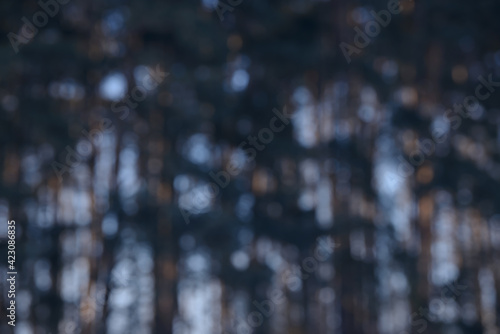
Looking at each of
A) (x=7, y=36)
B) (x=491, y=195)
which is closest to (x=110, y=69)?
(x=7, y=36)

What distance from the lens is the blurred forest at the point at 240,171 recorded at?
595 centimetres

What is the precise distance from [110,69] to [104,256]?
1.62m

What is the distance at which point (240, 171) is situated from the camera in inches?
262

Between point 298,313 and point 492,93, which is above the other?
point 492,93

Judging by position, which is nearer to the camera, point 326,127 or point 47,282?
point 47,282

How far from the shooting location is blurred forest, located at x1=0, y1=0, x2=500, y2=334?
5.95 metres

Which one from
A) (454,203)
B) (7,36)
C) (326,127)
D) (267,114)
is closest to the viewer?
(7,36)

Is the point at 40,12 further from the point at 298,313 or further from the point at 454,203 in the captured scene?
the point at 454,203

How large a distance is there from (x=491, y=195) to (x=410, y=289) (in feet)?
4.74

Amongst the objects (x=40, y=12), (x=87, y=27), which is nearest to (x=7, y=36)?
(x=40, y=12)

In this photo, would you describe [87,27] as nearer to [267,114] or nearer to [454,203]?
[267,114]

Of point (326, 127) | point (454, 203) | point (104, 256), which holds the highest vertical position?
point (326, 127)

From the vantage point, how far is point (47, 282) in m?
5.91

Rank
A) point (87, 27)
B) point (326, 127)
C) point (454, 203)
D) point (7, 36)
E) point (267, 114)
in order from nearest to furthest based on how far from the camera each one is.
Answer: point (7, 36), point (87, 27), point (267, 114), point (326, 127), point (454, 203)
